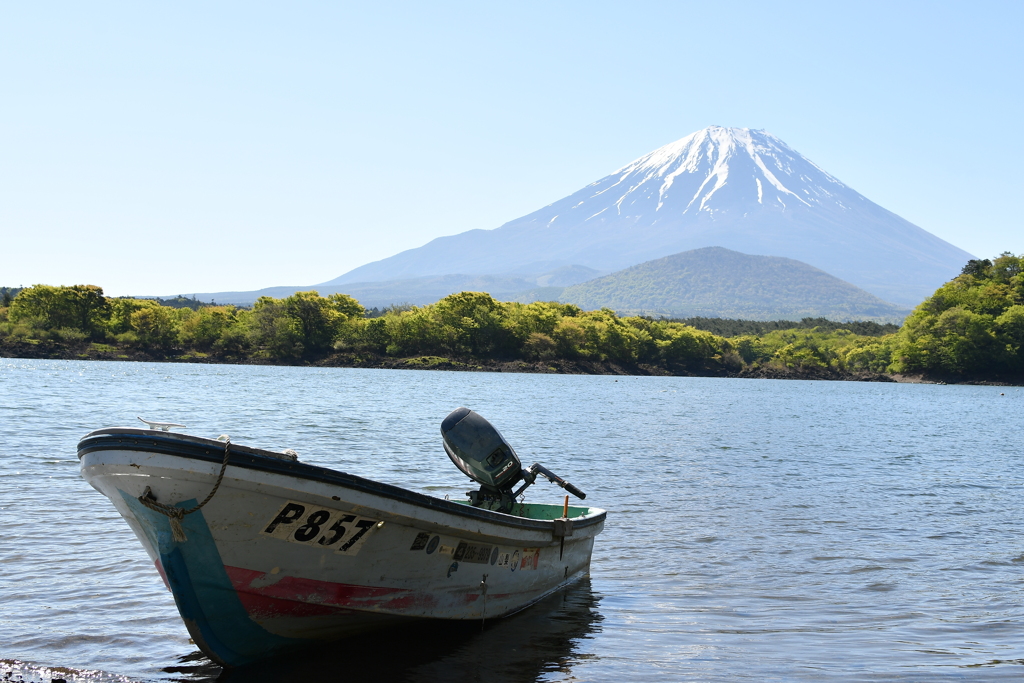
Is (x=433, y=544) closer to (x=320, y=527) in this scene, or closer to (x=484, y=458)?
(x=320, y=527)

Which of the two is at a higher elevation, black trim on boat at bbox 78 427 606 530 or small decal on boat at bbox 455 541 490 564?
black trim on boat at bbox 78 427 606 530

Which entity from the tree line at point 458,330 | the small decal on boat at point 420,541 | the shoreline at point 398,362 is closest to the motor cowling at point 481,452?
the small decal on boat at point 420,541

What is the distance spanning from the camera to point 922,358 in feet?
463

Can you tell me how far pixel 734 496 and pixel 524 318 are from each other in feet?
422

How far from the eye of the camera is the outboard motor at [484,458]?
1118cm

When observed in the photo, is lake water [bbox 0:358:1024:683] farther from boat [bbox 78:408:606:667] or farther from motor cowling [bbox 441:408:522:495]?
motor cowling [bbox 441:408:522:495]

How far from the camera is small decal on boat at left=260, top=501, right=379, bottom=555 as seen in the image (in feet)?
24.0

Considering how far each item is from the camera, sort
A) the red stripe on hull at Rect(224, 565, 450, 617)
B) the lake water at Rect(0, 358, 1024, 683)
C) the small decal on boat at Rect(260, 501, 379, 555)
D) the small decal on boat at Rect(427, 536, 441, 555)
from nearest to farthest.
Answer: the small decal on boat at Rect(260, 501, 379, 555) → the red stripe on hull at Rect(224, 565, 450, 617) → the small decal on boat at Rect(427, 536, 441, 555) → the lake water at Rect(0, 358, 1024, 683)

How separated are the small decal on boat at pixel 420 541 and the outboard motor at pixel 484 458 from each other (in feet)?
9.58

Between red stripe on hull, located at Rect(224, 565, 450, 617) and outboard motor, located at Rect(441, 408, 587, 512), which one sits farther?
outboard motor, located at Rect(441, 408, 587, 512)

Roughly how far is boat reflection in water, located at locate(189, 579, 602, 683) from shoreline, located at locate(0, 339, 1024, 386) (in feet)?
421

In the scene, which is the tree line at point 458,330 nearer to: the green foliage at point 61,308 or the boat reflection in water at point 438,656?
the green foliage at point 61,308

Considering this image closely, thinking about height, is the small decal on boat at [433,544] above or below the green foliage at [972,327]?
below

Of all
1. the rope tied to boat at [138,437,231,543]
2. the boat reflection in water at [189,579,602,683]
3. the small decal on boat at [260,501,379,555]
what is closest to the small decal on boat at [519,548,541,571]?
the boat reflection in water at [189,579,602,683]
